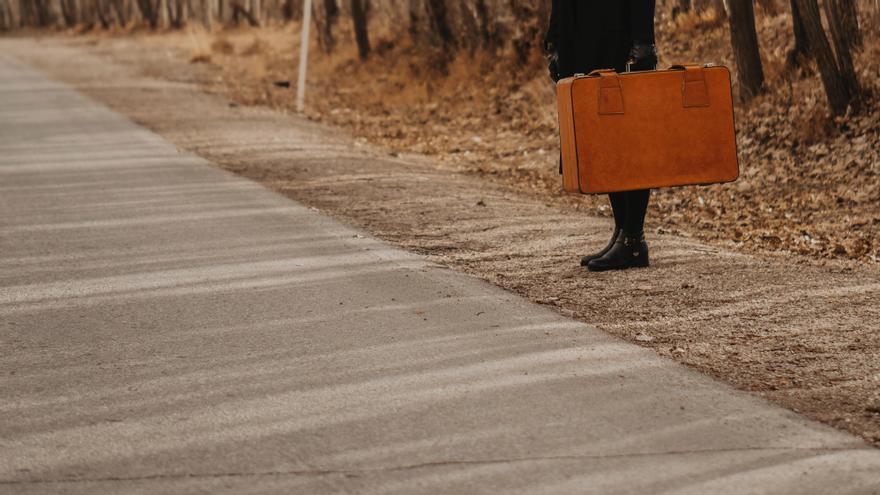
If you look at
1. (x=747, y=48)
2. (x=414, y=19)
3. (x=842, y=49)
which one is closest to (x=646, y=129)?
(x=842, y=49)

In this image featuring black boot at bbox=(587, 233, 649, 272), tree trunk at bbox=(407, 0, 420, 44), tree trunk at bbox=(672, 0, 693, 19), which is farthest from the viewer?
tree trunk at bbox=(407, 0, 420, 44)

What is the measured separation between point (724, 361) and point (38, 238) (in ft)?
17.4

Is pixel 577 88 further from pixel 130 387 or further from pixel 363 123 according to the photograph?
pixel 363 123

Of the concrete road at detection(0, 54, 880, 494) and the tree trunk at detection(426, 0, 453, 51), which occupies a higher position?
the tree trunk at detection(426, 0, 453, 51)

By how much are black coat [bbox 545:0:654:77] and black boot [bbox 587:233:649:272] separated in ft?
3.44

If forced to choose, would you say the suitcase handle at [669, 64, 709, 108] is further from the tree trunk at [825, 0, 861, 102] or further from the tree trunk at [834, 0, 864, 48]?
the tree trunk at [834, 0, 864, 48]

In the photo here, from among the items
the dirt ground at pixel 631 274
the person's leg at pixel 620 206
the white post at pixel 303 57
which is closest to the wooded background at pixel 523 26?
Result: the dirt ground at pixel 631 274

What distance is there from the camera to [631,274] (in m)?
7.64

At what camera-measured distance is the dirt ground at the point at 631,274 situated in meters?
5.57

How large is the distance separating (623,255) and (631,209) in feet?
0.96

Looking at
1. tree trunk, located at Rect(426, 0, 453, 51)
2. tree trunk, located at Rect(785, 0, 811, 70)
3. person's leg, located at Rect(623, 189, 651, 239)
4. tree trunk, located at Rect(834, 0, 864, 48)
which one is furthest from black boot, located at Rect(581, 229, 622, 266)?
tree trunk, located at Rect(426, 0, 453, 51)

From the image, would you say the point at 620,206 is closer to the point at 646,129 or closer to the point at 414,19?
the point at 646,129

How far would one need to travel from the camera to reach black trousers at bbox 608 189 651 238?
7.56 metres

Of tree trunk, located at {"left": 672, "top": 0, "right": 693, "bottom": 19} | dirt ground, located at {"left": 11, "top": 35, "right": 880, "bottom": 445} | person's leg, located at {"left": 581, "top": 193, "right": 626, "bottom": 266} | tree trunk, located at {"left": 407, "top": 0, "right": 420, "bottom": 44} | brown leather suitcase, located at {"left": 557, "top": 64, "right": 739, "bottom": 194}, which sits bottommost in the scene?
dirt ground, located at {"left": 11, "top": 35, "right": 880, "bottom": 445}
